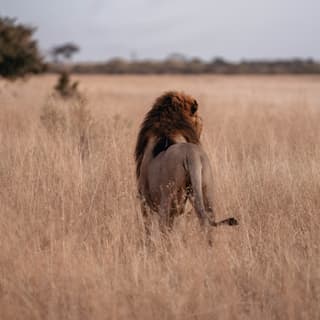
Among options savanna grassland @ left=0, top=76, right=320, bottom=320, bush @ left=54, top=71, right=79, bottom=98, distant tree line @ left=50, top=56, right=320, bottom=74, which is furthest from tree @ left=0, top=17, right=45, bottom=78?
distant tree line @ left=50, top=56, right=320, bottom=74

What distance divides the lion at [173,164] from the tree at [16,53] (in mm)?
14157

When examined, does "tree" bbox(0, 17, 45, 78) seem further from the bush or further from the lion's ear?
the lion's ear

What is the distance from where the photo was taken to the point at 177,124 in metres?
5.83

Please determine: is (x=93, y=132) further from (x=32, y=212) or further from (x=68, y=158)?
(x=32, y=212)

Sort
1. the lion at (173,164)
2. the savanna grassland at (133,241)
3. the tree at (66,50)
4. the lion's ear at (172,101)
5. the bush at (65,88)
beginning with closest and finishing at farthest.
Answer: the savanna grassland at (133,241) → the lion at (173,164) → the lion's ear at (172,101) → the bush at (65,88) → the tree at (66,50)

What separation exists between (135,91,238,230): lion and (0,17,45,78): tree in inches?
557

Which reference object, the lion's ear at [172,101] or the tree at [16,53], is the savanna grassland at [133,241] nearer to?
the lion's ear at [172,101]

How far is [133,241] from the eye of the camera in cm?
558

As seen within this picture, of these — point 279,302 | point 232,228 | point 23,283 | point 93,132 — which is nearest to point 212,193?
point 232,228

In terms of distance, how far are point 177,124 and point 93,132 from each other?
3.95 metres

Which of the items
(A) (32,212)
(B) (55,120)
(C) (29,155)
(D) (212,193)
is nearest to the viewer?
(D) (212,193)

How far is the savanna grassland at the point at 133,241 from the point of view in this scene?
424 cm

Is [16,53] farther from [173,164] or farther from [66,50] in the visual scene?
[66,50]

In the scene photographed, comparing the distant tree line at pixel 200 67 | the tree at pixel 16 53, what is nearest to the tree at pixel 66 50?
the distant tree line at pixel 200 67
